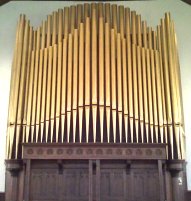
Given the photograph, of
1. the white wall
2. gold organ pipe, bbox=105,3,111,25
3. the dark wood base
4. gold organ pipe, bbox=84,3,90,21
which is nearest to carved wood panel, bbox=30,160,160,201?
the dark wood base

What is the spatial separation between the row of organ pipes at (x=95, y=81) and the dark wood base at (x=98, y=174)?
197 mm

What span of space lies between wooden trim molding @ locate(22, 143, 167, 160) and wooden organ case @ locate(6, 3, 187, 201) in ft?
0.06

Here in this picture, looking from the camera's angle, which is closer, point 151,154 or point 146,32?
point 151,154

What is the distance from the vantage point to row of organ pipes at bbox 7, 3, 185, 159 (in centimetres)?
792

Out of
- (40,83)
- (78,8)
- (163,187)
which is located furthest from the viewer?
(78,8)

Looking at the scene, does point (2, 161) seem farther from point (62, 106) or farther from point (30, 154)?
point (62, 106)

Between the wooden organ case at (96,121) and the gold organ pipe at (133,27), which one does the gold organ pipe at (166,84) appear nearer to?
the wooden organ case at (96,121)

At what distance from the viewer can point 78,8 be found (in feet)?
29.6

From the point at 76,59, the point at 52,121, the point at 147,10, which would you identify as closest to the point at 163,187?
the point at 52,121

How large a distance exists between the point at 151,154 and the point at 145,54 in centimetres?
206

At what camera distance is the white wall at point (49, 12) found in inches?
354

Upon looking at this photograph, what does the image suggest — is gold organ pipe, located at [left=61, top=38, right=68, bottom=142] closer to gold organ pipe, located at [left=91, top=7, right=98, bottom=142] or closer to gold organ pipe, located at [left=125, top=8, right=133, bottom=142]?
gold organ pipe, located at [left=91, top=7, right=98, bottom=142]

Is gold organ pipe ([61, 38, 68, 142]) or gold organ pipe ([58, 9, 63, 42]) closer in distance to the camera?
gold organ pipe ([61, 38, 68, 142])

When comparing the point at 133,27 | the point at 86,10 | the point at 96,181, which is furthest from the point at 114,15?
the point at 96,181
